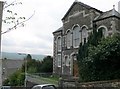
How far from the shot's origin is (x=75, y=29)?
4712 cm

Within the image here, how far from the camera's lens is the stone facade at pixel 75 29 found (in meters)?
41.0

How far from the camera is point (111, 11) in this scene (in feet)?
137

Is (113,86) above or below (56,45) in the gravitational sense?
below

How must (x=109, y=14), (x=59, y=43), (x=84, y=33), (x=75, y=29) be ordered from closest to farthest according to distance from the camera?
(x=109, y=14)
(x=84, y=33)
(x=75, y=29)
(x=59, y=43)

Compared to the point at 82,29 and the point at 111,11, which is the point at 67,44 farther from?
the point at 111,11

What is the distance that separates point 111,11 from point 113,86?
62.4 feet

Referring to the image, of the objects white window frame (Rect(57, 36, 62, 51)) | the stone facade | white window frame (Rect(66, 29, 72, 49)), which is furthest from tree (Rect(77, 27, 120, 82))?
white window frame (Rect(57, 36, 62, 51))

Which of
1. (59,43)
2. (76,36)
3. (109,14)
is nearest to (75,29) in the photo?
(76,36)

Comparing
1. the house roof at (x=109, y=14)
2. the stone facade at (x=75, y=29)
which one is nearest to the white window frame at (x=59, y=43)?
the stone facade at (x=75, y=29)

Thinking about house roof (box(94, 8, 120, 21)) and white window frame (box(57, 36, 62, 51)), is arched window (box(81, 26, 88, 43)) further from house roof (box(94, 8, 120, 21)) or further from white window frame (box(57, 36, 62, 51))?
white window frame (box(57, 36, 62, 51))

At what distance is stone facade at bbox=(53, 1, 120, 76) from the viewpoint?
41.0 metres

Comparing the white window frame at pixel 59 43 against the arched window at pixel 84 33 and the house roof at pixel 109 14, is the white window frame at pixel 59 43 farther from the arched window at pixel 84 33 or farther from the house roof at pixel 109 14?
the house roof at pixel 109 14

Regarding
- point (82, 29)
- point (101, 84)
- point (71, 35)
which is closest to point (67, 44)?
point (71, 35)

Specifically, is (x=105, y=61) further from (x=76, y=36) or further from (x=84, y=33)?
(x=76, y=36)
